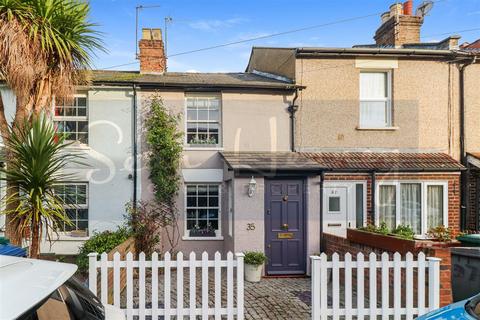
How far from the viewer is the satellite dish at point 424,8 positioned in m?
12.9

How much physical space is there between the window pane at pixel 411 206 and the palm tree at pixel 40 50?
29.3 ft

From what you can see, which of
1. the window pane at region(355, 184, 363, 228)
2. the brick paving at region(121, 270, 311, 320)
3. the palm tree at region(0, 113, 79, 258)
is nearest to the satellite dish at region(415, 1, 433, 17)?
the window pane at region(355, 184, 363, 228)

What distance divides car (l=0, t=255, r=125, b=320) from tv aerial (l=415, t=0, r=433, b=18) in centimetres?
1444

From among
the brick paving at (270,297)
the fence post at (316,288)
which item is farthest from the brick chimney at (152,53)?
the fence post at (316,288)

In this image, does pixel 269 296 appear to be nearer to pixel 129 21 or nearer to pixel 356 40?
pixel 129 21

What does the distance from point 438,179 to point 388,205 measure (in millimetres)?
1593

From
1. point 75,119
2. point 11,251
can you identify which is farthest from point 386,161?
point 11,251

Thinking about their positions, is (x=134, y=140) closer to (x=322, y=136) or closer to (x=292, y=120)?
(x=292, y=120)

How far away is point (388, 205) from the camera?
10.4m

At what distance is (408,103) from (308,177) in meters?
4.32

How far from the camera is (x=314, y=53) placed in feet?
34.7

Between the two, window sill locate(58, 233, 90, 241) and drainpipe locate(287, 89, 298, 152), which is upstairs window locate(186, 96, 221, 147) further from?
window sill locate(58, 233, 90, 241)

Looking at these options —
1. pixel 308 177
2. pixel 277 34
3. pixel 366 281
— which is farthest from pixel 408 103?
pixel 366 281

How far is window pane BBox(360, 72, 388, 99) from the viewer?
10.9 meters
